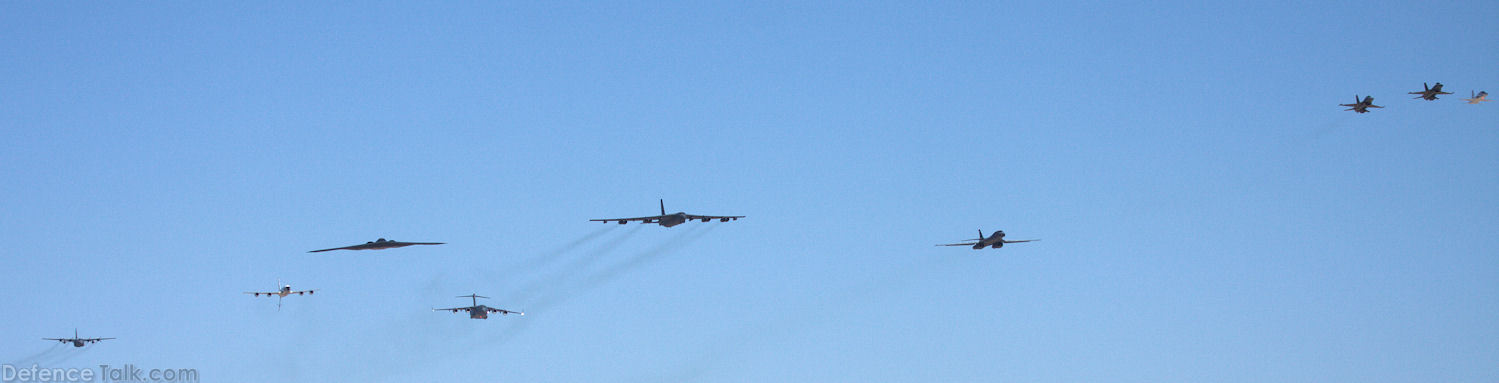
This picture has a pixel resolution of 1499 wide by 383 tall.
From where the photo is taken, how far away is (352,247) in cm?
16462

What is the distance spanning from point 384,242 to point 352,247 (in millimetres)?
12630

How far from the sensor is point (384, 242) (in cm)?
17725

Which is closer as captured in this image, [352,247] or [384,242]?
[352,247]
